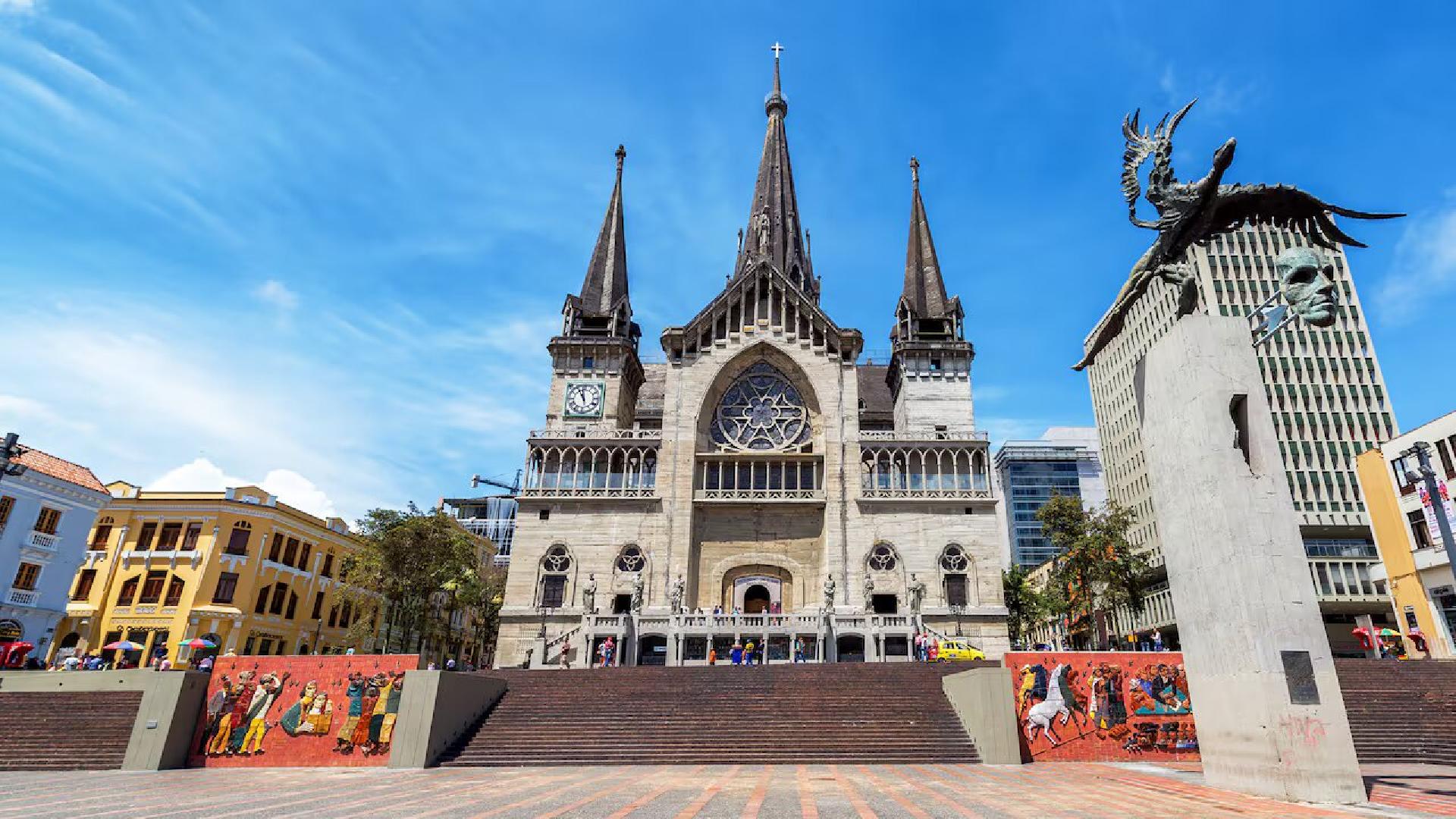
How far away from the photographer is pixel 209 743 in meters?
19.9

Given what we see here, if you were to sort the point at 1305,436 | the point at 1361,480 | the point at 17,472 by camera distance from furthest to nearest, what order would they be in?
the point at 1305,436
the point at 1361,480
the point at 17,472

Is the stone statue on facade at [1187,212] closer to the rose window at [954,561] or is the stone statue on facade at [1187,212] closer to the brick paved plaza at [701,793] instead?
the brick paved plaza at [701,793]

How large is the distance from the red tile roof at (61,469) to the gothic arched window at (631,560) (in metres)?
25.5

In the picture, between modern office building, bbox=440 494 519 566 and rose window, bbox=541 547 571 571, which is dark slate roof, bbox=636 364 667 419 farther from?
modern office building, bbox=440 494 519 566

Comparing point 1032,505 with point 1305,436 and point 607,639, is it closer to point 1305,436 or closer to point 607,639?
point 1305,436

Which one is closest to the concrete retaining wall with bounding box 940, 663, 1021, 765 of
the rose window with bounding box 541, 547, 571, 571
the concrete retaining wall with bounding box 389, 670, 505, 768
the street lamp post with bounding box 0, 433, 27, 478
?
the concrete retaining wall with bounding box 389, 670, 505, 768

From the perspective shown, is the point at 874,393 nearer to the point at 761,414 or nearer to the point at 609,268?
the point at 761,414

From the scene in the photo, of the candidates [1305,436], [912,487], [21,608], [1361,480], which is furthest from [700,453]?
[1305,436]

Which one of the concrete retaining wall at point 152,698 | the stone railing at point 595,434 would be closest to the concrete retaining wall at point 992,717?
the concrete retaining wall at point 152,698

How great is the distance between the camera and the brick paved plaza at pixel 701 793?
9414 millimetres

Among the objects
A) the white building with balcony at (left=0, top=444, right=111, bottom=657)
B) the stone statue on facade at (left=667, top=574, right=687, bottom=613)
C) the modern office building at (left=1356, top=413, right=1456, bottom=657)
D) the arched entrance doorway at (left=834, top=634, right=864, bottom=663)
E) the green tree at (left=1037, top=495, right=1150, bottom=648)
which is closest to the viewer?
the white building with balcony at (left=0, top=444, right=111, bottom=657)

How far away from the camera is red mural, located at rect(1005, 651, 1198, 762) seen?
18.2m

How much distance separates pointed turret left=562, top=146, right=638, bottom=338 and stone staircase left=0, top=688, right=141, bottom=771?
31158 mm

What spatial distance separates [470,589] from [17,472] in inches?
1112
